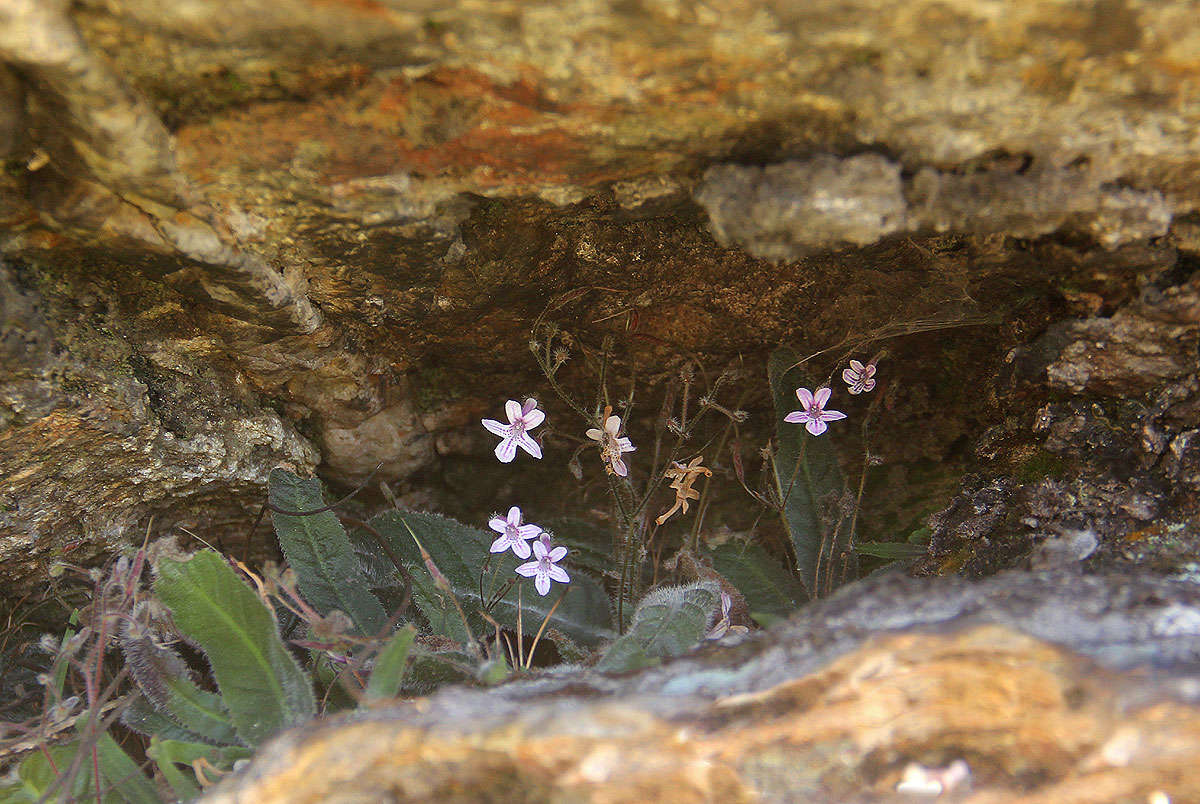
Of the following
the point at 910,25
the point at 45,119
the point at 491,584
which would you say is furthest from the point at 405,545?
the point at 910,25

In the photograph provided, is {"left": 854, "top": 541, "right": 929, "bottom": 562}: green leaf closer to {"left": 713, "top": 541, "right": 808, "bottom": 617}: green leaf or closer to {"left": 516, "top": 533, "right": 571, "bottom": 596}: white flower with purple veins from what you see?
{"left": 713, "top": 541, "right": 808, "bottom": 617}: green leaf

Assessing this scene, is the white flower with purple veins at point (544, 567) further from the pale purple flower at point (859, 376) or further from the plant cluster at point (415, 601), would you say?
the pale purple flower at point (859, 376)

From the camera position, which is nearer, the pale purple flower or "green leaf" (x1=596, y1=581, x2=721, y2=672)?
"green leaf" (x1=596, y1=581, x2=721, y2=672)

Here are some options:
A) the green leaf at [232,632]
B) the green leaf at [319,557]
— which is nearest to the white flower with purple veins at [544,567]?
the green leaf at [319,557]

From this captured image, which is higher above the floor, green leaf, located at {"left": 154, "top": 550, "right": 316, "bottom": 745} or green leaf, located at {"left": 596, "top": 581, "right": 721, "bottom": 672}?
green leaf, located at {"left": 154, "top": 550, "right": 316, "bottom": 745}

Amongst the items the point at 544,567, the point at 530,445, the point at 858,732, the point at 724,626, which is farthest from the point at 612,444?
the point at 858,732

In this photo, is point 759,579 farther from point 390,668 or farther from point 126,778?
point 126,778

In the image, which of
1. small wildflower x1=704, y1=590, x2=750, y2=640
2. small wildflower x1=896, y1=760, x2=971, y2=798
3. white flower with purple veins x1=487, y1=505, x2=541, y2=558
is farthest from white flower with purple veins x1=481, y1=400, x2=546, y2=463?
small wildflower x1=896, y1=760, x2=971, y2=798
